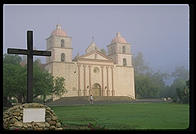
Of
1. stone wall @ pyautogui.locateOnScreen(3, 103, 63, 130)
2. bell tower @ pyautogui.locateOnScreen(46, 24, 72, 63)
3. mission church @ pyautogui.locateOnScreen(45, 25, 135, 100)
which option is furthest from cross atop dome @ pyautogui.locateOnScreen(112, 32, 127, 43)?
stone wall @ pyautogui.locateOnScreen(3, 103, 63, 130)

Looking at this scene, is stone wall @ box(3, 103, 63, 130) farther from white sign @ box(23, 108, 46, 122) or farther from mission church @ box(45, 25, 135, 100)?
mission church @ box(45, 25, 135, 100)

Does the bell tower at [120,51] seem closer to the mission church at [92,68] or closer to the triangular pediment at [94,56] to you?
the mission church at [92,68]

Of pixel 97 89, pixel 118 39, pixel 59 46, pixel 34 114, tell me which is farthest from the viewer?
pixel 118 39

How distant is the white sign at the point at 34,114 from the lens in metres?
6.48

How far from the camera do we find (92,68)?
117 feet

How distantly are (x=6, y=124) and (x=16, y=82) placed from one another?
453 inches

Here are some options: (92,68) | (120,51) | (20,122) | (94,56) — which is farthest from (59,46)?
(20,122)

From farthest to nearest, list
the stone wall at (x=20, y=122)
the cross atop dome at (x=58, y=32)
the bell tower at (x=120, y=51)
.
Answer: the bell tower at (x=120, y=51)
the cross atop dome at (x=58, y=32)
the stone wall at (x=20, y=122)

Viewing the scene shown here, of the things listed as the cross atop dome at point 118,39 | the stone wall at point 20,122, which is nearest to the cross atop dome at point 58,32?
the cross atop dome at point 118,39

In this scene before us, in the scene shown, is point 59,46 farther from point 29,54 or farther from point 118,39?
point 29,54

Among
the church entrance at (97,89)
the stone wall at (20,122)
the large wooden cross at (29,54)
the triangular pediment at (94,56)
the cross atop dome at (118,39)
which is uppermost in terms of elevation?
the cross atop dome at (118,39)

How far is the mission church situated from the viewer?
33656 mm

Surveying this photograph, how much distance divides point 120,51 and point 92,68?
15.5 ft
